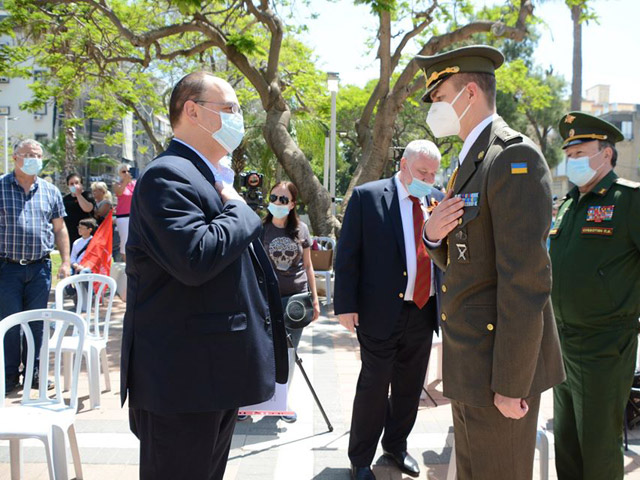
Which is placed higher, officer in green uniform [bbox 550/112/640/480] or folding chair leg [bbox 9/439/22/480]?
officer in green uniform [bbox 550/112/640/480]

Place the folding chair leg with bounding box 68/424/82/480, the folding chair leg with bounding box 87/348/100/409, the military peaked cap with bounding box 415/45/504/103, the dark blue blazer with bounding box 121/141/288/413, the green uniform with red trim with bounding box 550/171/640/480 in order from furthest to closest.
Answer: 1. the folding chair leg with bounding box 87/348/100/409
2. the folding chair leg with bounding box 68/424/82/480
3. the green uniform with red trim with bounding box 550/171/640/480
4. the military peaked cap with bounding box 415/45/504/103
5. the dark blue blazer with bounding box 121/141/288/413

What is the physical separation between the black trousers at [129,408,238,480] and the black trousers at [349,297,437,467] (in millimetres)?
1535

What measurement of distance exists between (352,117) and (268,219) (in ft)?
92.9

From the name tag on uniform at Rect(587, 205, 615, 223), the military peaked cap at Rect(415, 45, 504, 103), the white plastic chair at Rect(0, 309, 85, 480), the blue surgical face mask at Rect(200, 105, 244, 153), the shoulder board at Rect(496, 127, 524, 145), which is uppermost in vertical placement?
the military peaked cap at Rect(415, 45, 504, 103)

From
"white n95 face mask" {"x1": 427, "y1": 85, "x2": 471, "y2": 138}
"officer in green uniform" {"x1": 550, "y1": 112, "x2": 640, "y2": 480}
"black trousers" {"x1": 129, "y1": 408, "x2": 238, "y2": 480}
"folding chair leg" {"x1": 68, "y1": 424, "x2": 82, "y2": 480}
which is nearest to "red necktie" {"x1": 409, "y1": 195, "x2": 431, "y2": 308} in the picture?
"officer in green uniform" {"x1": 550, "y1": 112, "x2": 640, "y2": 480}

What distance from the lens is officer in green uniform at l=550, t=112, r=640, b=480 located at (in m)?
2.81

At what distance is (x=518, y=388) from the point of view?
187cm

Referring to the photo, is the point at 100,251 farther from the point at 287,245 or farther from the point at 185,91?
the point at 185,91

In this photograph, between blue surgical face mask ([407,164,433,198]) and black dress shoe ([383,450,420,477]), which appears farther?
black dress shoe ([383,450,420,477])

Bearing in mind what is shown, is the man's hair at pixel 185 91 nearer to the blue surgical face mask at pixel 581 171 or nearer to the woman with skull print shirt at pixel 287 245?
→ the blue surgical face mask at pixel 581 171

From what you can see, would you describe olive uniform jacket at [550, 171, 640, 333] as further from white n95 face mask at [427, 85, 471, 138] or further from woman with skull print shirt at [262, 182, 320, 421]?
woman with skull print shirt at [262, 182, 320, 421]

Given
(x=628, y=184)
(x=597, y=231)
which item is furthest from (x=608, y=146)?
(x=597, y=231)

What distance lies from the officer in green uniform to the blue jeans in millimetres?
4339

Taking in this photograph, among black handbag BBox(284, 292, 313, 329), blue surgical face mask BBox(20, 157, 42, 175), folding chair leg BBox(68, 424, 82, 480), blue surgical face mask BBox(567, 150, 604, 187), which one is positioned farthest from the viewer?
blue surgical face mask BBox(20, 157, 42, 175)
